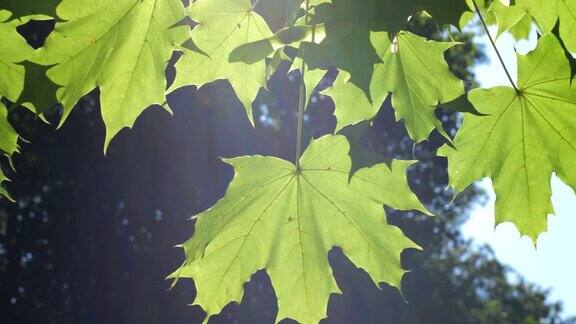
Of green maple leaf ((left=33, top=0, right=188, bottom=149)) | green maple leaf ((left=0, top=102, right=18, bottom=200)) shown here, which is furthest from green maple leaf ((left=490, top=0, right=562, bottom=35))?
green maple leaf ((left=0, top=102, right=18, bottom=200))

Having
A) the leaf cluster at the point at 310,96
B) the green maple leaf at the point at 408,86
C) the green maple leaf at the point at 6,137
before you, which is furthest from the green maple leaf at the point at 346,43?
the green maple leaf at the point at 6,137

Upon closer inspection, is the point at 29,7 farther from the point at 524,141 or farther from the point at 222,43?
the point at 524,141

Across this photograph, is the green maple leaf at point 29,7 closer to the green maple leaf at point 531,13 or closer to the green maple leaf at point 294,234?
the green maple leaf at point 294,234

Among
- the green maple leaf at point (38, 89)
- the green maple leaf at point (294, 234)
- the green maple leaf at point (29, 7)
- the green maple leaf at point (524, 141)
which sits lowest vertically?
the green maple leaf at point (38, 89)

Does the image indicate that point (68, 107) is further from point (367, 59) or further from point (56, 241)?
point (56, 241)

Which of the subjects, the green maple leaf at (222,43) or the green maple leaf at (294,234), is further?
the green maple leaf at (294,234)

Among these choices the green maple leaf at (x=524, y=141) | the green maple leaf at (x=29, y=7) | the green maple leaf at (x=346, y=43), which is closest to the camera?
the green maple leaf at (x=346, y=43)
